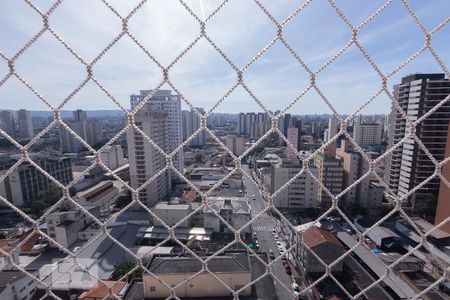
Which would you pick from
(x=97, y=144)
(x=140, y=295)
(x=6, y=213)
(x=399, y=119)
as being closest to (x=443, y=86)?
(x=399, y=119)

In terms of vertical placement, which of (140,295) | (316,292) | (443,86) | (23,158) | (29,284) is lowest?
(316,292)

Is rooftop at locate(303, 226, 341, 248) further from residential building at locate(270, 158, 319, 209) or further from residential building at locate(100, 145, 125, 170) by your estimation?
residential building at locate(100, 145, 125, 170)

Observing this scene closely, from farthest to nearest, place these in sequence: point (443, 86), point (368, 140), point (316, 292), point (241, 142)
A: point (368, 140) → point (241, 142) → point (443, 86) → point (316, 292)

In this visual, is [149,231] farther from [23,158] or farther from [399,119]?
[399,119]

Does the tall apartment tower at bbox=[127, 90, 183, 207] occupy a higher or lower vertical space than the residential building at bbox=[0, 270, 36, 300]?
higher

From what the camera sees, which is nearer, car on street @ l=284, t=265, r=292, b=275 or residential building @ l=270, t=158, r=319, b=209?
car on street @ l=284, t=265, r=292, b=275

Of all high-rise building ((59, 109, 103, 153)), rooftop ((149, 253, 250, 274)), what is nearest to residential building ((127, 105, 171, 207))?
rooftop ((149, 253, 250, 274))

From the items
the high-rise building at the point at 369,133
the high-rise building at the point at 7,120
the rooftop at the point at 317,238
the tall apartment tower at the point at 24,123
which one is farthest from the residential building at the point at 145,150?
the high-rise building at the point at 369,133

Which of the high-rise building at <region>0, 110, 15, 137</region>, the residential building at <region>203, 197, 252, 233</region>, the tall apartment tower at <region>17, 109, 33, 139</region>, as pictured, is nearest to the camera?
the residential building at <region>203, 197, 252, 233</region>
